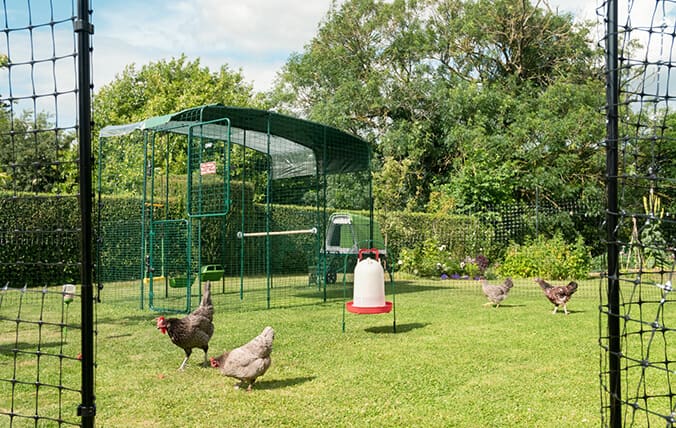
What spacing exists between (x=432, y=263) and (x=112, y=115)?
16.0 metres

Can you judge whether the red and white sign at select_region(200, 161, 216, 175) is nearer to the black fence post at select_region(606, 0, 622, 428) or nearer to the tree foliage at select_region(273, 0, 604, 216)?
the black fence post at select_region(606, 0, 622, 428)

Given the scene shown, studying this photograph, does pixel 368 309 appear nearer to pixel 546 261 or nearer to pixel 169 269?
pixel 169 269

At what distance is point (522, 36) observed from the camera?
2177 centimetres

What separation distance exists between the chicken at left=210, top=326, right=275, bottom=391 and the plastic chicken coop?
415 centimetres

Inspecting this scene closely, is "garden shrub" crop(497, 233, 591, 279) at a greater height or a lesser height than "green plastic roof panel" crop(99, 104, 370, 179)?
lesser

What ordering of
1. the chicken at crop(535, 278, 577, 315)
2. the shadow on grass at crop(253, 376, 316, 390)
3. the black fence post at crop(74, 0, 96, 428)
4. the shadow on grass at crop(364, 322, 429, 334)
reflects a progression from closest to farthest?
1. the black fence post at crop(74, 0, 96, 428)
2. the shadow on grass at crop(253, 376, 316, 390)
3. the shadow on grass at crop(364, 322, 429, 334)
4. the chicken at crop(535, 278, 577, 315)

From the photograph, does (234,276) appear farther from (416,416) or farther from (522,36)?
(522,36)

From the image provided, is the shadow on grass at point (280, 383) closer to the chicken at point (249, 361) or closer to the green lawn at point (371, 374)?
the green lawn at point (371, 374)

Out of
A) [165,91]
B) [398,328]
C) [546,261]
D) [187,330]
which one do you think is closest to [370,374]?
[187,330]

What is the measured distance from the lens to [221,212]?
1024cm

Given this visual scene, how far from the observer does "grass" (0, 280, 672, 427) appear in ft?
12.9

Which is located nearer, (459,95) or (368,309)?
(368,309)

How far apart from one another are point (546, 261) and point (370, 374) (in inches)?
403

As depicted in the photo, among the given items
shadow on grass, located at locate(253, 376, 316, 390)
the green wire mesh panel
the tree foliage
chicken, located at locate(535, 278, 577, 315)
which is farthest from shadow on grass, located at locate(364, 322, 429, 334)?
the tree foliage
